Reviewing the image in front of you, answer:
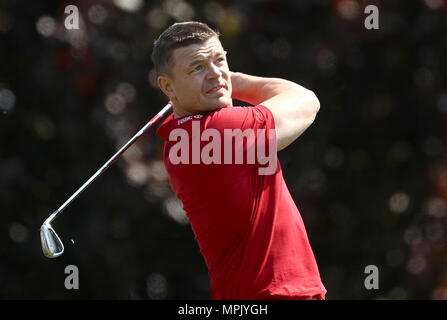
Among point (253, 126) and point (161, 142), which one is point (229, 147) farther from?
point (161, 142)

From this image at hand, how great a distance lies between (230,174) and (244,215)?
126 mm

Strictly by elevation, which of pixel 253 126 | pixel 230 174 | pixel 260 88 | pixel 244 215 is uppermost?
pixel 260 88

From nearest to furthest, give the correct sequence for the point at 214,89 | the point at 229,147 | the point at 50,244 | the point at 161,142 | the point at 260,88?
1. the point at 229,147
2. the point at 214,89
3. the point at 260,88
4. the point at 50,244
5. the point at 161,142

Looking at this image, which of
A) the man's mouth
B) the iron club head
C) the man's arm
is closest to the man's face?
the man's mouth

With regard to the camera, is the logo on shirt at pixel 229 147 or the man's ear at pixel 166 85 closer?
the logo on shirt at pixel 229 147

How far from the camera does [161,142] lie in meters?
5.25

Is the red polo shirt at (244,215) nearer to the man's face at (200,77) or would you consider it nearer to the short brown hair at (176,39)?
the man's face at (200,77)

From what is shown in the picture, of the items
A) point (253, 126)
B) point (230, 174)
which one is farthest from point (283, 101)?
point (230, 174)

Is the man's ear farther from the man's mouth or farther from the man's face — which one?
the man's mouth

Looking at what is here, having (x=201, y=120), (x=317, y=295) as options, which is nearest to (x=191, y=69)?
(x=201, y=120)

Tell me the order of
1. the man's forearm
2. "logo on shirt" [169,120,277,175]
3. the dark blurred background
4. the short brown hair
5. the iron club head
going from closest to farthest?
"logo on shirt" [169,120,277,175], the short brown hair, the man's forearm, the iron club head, the dark blurred background

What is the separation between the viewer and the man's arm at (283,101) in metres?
2.64

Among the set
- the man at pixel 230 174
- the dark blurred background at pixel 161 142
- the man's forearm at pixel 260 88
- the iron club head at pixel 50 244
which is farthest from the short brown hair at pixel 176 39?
the dark blurred background at pixel 161 142

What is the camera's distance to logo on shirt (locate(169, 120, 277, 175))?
2547 millimetres
